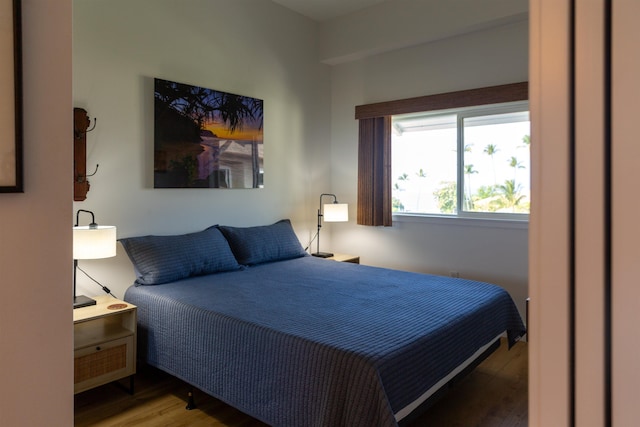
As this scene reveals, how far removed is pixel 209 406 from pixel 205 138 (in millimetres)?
Answer: 2123

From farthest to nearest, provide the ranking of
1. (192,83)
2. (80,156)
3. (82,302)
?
1. (192,83)
2. (80,156)
3. (82,302)

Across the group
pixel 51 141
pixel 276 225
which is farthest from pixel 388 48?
pixel 51 141

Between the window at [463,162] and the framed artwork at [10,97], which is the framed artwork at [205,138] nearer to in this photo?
the window at [463,162]

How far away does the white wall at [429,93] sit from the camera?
376 centimetres

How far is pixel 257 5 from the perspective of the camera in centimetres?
417

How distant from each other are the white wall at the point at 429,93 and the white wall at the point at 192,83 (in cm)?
25

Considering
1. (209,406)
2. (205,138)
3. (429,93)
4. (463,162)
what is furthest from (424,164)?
(209,406)

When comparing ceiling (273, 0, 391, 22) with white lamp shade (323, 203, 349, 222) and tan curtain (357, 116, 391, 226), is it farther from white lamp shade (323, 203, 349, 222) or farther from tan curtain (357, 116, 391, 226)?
white lamp shade (323, 203, 349, 222)

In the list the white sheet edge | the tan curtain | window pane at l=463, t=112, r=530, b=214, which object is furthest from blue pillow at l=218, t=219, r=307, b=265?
the white sheet edge

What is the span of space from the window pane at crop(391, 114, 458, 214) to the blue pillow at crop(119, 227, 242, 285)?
1.95 meters

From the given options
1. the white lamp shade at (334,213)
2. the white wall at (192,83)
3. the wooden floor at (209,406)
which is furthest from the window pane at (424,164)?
the wooden floor at (209,406)

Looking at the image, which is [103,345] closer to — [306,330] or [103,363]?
[103,363]

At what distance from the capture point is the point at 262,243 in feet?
12.7
